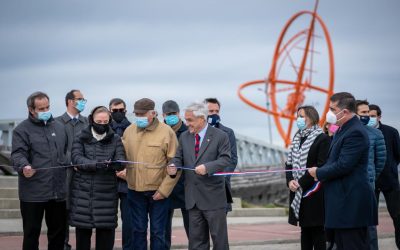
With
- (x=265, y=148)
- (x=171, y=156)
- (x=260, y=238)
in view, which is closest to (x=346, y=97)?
(x=171, y=156)

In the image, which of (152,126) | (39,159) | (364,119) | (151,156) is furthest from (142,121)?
(364,119)

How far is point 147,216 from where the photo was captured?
30.3 ft

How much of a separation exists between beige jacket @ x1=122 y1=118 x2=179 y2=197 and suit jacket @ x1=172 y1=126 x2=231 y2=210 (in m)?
0.34

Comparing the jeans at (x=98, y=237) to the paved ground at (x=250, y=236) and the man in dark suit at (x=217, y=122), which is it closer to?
the man in dark suit at (x=217, y=122)

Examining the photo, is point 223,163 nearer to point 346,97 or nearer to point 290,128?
point 346,97

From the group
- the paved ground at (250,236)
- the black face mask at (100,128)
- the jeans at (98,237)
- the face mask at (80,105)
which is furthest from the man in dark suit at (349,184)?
the paved ground at (250,236)

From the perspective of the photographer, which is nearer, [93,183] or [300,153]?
[93,183]

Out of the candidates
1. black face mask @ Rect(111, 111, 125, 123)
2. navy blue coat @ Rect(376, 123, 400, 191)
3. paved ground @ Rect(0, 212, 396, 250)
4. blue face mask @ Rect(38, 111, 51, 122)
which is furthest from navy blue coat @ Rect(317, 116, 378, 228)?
paved ground @ Rect(0, 212, 396, 250)

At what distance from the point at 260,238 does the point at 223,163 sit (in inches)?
198

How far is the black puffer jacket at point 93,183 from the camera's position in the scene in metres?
8.71

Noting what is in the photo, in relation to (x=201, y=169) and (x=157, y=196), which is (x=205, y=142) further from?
(x=157, y=196)

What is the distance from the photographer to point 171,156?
9.26m

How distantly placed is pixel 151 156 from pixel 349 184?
270 centimetres

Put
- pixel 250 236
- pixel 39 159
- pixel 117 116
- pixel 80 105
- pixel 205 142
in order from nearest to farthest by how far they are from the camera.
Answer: pixel 205 142 → pixel 39 159 → pixel 80 105 → pixel 117 116 → pixel 250 236
